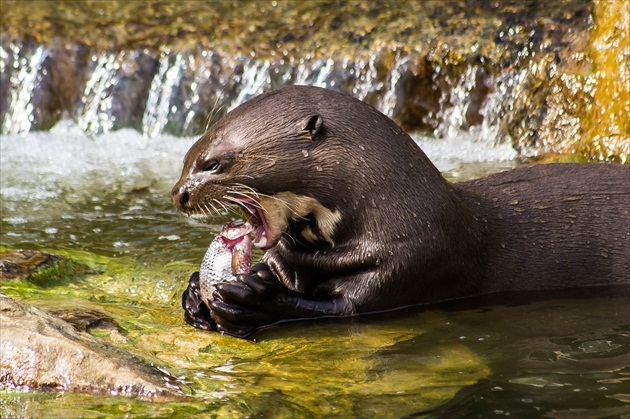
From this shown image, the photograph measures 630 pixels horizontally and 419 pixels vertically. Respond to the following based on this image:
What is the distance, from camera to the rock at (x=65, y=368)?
10.8 ft

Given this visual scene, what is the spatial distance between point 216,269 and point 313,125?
2.34ft

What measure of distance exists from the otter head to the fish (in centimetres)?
15

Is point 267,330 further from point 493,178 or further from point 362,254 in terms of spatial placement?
point 493,178

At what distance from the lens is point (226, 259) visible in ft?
13.9

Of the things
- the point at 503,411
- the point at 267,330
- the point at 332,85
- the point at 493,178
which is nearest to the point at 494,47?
the point at 332,85

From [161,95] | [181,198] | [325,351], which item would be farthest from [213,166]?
[161,95]

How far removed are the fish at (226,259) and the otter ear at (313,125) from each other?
1.59 feet

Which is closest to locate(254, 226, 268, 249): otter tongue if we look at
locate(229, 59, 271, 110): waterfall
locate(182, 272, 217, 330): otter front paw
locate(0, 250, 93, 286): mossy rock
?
locate(182, 272, 217, 330): otter front paw

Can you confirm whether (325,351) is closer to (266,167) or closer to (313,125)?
(266,167)

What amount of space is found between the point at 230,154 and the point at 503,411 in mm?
1612

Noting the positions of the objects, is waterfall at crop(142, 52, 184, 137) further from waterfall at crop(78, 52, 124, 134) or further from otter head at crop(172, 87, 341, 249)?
otter head at crop(172, 87, 341, 249)

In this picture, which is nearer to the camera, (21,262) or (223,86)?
(21,262)

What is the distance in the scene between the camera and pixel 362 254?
4426mm

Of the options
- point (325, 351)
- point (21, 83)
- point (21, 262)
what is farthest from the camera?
point (21, 83)
